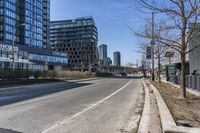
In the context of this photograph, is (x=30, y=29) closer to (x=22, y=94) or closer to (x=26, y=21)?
(x=26, y=21)

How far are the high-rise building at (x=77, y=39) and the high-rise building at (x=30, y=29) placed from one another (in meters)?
30.2

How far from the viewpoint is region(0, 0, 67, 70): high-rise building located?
330 feet

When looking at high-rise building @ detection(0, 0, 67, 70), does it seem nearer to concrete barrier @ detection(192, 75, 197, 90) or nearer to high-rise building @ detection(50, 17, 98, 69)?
high-rise building @ detection(50, 17, 98, 69)

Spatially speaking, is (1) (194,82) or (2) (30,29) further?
(2) (30,29)

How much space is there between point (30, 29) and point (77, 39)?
5120 centimetres

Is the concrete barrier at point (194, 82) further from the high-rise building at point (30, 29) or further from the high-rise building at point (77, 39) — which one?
the high-rise building at point (77, 39)

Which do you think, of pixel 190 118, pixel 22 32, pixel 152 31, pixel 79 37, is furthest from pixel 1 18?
pixel 190 118

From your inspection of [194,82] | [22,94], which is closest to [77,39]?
[194,82]

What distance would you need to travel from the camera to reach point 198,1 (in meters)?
12.5

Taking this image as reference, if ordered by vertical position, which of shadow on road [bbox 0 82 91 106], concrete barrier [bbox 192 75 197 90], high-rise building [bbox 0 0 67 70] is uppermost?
high-rise building [bbox 0 0 67 70]

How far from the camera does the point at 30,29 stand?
117 m

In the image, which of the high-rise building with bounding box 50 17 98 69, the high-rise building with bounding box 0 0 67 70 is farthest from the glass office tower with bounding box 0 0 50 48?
the high-rise building with bounding box 50 17 98 69

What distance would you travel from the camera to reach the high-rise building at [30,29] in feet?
330

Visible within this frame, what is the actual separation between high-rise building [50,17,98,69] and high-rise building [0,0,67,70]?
30215mm
